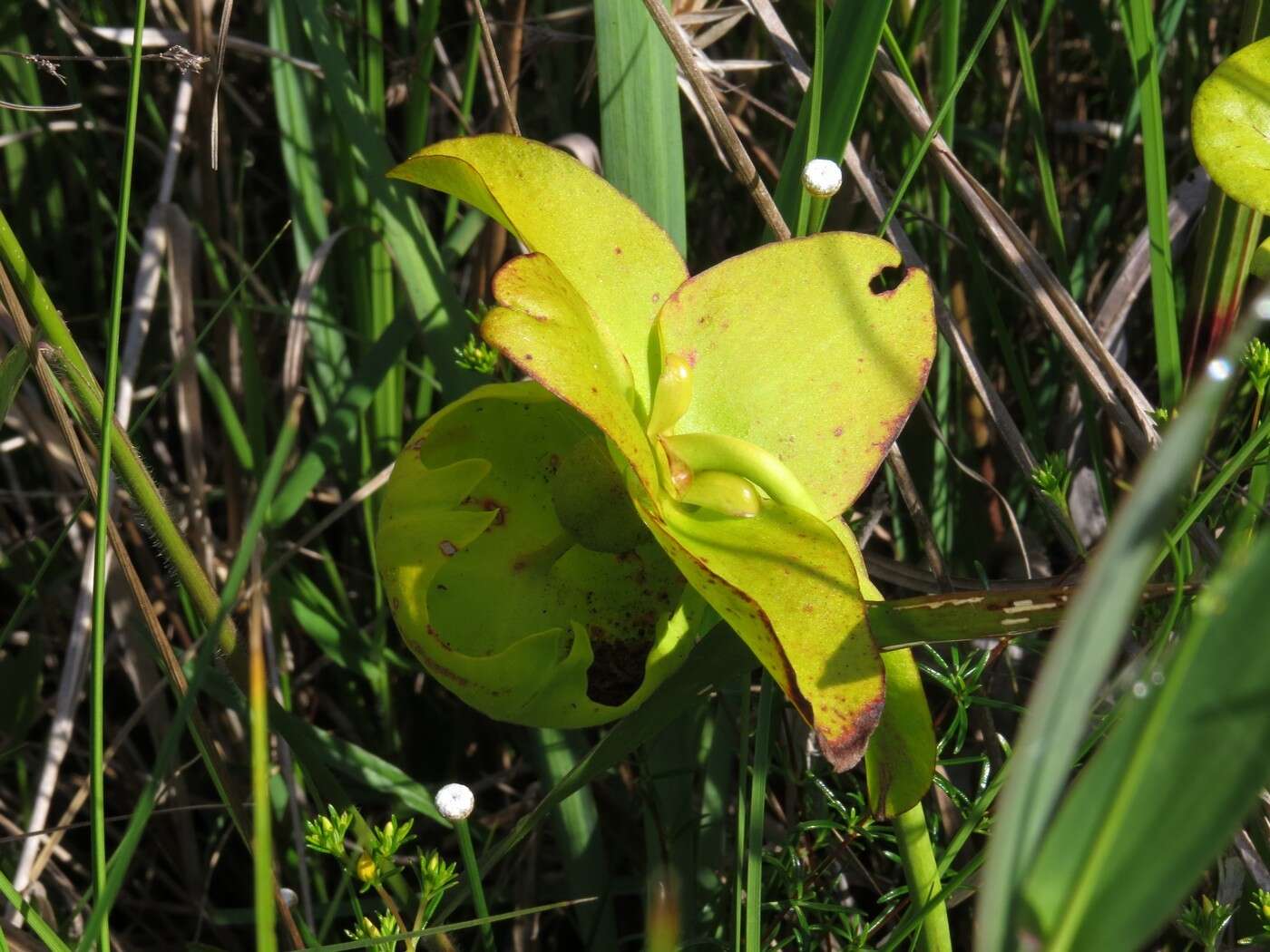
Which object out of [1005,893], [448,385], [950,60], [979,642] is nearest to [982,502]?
[979,642]

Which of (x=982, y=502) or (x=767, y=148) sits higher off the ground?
(x=767, y=148)

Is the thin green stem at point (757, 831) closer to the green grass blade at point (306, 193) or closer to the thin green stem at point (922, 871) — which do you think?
the thin green stem at point (922, 871)

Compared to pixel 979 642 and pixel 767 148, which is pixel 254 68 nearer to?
pixel 767 148

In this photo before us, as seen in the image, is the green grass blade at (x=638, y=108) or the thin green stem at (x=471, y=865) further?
the green grass blade at (x=638, y=108)

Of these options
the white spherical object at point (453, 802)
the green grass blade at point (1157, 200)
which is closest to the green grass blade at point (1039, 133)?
the green grass blade at point (1157, 200)

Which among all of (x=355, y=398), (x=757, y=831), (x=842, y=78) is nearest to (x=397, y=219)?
(x=355, y=398)

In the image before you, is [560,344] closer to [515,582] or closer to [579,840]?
[515,582]
